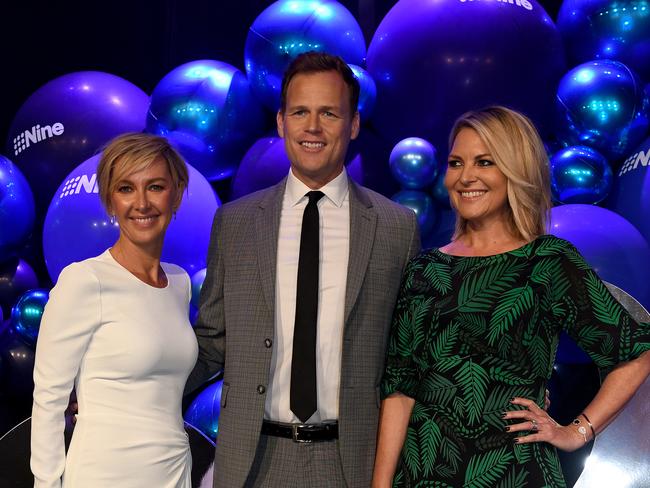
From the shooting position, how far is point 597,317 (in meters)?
1.82

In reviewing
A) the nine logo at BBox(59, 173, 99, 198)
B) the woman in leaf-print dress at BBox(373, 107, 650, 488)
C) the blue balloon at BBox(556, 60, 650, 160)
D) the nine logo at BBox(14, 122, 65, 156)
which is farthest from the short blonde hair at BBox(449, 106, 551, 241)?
the nine logo at BBox(14, 122, 65, 156)

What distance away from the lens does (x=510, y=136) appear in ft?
6.28

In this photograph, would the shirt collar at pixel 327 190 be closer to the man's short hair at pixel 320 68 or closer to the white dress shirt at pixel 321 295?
the white dress shirt at pixel 321 295

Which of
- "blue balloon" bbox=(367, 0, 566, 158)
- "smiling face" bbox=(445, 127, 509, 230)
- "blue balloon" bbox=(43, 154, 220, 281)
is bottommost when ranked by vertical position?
"blue balloon" bbox=(43, 154, 220, 281)

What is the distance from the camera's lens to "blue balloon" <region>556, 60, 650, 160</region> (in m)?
3.85

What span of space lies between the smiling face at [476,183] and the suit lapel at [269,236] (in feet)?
1.54

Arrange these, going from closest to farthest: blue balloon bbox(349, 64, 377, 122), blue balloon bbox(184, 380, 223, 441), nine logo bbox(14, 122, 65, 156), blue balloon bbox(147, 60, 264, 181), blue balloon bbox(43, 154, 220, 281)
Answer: blue balloon bbox(184, 380, 223, 441)
blue balloon bbox(43, 154, 220, 281)
blue balloon bbox(349, 64, 377, 122)
blue balloon bbox(147, 60, 264, 181)
nine logo bbox(14, 122, 65, 156)

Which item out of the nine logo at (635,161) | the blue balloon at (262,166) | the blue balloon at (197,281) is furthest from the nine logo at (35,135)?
the nine logo at (635,161)

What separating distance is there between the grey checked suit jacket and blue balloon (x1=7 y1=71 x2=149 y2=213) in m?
2.76

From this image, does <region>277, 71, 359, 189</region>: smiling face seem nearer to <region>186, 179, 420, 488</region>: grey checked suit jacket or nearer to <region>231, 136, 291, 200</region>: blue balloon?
<region>186, 179, 420, 488</region>: grey checked suit jacket

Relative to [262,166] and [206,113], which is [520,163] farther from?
[206,113]

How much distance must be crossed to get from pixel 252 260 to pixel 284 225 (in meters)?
0.13

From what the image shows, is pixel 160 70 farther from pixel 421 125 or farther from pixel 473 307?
pixel 473 307

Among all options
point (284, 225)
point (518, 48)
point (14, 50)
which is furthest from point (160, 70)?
point (284, 225)
